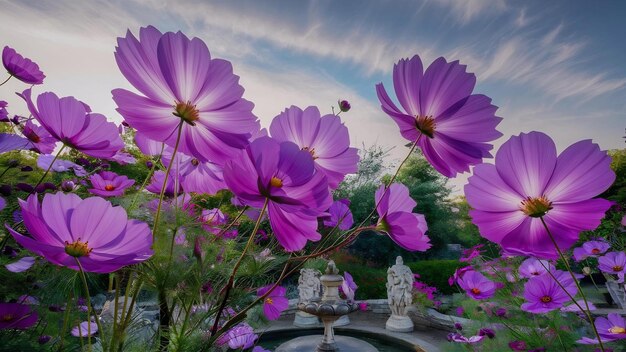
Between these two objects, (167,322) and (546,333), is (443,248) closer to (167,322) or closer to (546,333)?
(546,333)

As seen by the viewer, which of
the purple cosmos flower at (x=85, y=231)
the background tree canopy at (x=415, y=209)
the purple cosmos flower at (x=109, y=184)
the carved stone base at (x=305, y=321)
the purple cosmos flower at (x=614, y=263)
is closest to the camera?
the purple cosmos flower at (x=85, y=231)

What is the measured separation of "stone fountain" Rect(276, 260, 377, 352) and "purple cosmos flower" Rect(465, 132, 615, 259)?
4.42 meters

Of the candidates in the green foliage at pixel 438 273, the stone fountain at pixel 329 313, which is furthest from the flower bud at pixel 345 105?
the green foliage at pixel 438 273

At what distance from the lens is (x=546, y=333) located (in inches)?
93.0

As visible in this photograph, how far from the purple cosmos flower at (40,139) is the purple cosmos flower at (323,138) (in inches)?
13.6

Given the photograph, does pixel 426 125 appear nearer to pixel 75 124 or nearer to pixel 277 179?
pixel 277 179

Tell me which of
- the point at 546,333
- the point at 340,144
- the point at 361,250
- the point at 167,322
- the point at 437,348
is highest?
the point at 361,250

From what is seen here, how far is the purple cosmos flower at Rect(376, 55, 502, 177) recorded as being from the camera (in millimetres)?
387

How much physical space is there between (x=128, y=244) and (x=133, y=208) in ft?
0.71

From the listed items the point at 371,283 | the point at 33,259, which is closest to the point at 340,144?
the point at 33,259

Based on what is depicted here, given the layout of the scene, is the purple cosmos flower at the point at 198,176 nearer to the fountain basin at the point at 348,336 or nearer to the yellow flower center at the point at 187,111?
the yellow flower center at the point at 187,111

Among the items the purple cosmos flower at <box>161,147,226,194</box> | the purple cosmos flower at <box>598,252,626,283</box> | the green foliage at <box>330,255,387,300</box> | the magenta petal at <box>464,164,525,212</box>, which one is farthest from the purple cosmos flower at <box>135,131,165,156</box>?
the green foliage at <box>330,255,387,300</box>

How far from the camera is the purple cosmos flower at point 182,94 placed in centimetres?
33

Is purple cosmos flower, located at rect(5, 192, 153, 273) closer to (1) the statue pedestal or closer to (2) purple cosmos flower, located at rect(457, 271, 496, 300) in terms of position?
(2) purple cosmos flower, located at rect(457, 271, 496, 300)
